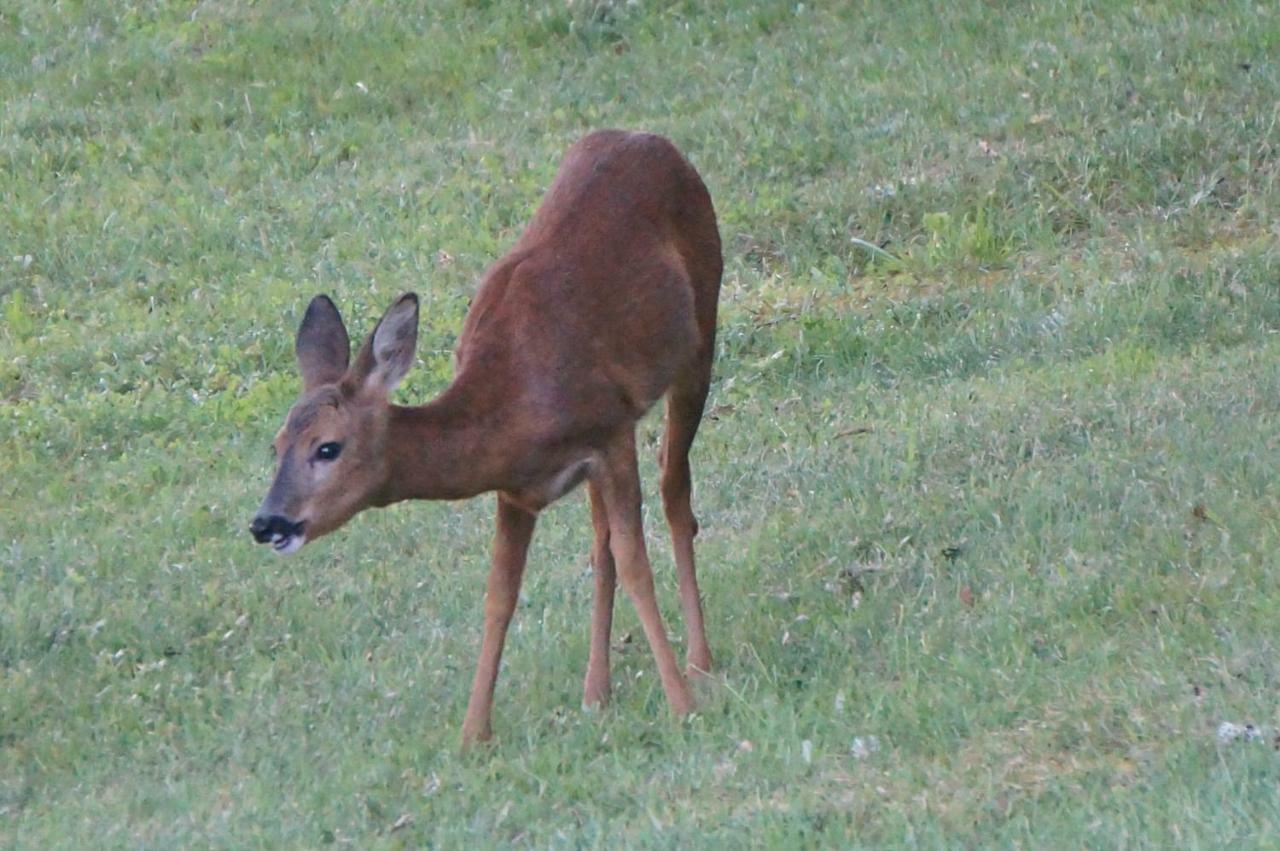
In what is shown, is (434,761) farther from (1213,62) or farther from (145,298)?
(1213,62)

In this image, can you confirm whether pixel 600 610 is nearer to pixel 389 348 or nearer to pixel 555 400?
pixel 555 400

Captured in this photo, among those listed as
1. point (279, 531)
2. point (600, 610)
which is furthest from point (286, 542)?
point (600, 610)

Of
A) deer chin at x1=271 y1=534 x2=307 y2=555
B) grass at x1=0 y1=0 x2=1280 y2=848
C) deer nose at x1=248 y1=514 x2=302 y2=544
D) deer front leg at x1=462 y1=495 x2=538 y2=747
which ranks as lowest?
grass at x1=0 y1=0 x2=1280 y2=848

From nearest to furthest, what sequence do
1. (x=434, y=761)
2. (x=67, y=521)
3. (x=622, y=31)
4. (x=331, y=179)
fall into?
(x=434, y=761), (x=67, y=521), (x=331, y=179), (x=622, y=31)

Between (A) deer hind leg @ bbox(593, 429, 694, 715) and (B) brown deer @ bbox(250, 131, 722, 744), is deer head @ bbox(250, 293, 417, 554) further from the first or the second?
(A) deer hind leg @ bbox(593, 429, 694, 715)

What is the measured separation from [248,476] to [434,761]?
133 inches

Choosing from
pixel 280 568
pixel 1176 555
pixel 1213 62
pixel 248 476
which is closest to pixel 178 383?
Answer: pixel 248 476

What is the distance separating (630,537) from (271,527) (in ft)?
4.41

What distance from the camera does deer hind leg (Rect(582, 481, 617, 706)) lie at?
6.90 m

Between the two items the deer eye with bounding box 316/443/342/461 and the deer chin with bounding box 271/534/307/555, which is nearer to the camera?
the deer chin with bounding box 271/534/307/555

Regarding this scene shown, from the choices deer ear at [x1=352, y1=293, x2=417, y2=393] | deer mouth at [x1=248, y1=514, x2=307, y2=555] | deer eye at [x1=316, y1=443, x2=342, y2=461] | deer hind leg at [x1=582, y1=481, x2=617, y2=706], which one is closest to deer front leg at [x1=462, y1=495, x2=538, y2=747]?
deer hind leg at [x1=582, y1=481, x2=617, y2=706]

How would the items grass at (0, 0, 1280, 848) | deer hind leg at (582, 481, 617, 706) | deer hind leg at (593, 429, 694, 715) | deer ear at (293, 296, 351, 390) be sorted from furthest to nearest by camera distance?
deer hind leg at (582, 481, 617, 706) → deer hind leg at (593, 429, 694, 715) → deer ear at (293, 296, 351, 390) → grass at (0, 0, 1280, 848)

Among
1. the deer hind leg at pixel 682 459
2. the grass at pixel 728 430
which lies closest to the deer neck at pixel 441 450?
the grass at pixel 728 430

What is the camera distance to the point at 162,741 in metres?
6.84
